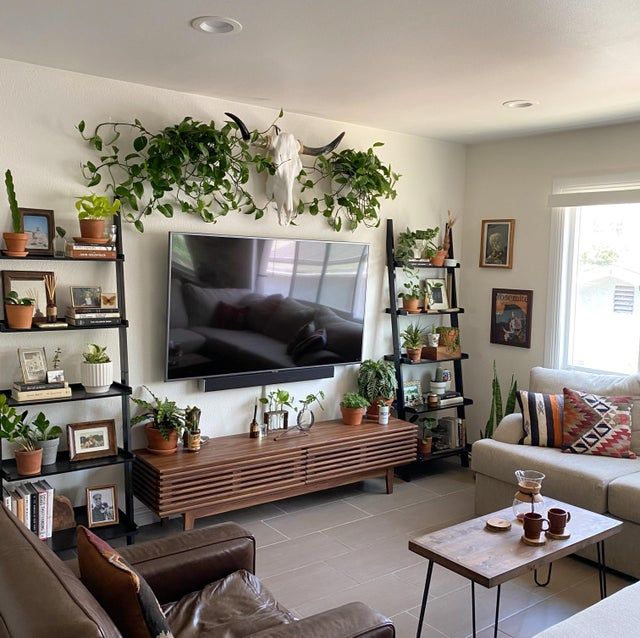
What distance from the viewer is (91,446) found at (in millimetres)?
3471

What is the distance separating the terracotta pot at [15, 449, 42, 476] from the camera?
3176mm

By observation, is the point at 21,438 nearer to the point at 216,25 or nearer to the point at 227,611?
the point at 227,611

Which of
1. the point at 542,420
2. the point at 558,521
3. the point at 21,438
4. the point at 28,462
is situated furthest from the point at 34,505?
the point at 542,420

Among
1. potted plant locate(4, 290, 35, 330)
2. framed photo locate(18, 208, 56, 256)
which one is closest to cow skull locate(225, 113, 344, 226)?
framed photo locate(18, 208, 56, 256)

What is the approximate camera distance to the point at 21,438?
10.9 feet

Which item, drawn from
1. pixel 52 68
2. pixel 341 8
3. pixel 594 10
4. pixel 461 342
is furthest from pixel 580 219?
pixel 52 68

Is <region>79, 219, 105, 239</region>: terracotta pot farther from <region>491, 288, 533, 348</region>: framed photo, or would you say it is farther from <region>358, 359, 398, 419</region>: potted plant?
<region>491, 288, 533, 348</region>: framed photo

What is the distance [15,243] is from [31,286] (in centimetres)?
25

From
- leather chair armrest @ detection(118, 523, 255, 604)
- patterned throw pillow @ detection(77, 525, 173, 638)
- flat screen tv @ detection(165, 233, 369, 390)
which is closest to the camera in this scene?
patterned throw pillow @ detection(77, 525, 173, 638)

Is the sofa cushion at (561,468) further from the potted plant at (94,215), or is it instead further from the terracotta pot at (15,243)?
the terracotta pot at (15,243)

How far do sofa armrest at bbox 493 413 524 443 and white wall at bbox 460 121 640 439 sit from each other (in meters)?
0.87

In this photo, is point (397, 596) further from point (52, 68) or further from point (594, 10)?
point (52, 68)

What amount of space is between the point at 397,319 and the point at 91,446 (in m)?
2.34

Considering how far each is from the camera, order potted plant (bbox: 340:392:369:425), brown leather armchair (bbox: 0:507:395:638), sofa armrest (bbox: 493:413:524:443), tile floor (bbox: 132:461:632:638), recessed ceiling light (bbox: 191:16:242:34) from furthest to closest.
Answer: potted plant (bbox: 340:392:369:425), sofa armrest (bbox: 493:413:524:443), tile floor (bbox: 132:461:632:638), recessed ceiling light (bbox: 191:16:242:34), brown leather armchair (bbox: 0:507:395:638)
